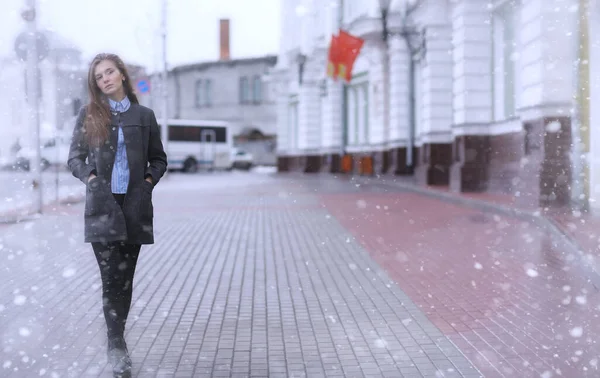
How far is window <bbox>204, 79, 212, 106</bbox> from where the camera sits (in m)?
65.1

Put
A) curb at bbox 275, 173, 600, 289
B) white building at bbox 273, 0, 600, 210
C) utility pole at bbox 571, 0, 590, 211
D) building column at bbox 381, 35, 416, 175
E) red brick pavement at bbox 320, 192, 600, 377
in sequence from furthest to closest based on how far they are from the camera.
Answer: building column at bbox 381, 35, 416, 175
white building at bbox 273, 0, 600, 210
utility pole at bbox 571, 0, 590, 211
curb at bbox 275, 173, 600, 289
red brick pavement at bbox 320, 192, 600, 377

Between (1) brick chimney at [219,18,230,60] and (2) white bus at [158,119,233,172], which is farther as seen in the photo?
(1) brick chimney at [219,18,230,60]

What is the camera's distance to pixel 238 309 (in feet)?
21.5

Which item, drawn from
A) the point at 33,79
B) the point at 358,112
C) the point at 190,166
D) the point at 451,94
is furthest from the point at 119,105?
the point at 190,166

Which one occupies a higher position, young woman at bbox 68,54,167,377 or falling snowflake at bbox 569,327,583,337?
young woman at bbox 68,54,167,377

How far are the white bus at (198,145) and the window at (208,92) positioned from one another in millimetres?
12134

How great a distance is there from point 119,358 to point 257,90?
192ft

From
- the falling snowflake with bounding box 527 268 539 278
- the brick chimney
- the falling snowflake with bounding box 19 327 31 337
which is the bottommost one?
the falling snowflake with bounding box 527 268 539 278

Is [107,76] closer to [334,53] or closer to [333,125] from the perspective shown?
[334,53]

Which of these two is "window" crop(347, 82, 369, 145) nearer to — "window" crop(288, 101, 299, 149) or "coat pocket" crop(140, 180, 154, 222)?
"window" crop(288, 101, 299, 149)

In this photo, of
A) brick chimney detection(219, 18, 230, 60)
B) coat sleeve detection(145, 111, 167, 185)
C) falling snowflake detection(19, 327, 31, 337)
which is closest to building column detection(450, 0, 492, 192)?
falling snowflake detection(19, 327, 31, 337)

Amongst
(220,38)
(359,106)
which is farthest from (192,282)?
(220,38)

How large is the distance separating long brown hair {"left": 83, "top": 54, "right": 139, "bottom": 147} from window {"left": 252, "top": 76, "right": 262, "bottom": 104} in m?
58.1

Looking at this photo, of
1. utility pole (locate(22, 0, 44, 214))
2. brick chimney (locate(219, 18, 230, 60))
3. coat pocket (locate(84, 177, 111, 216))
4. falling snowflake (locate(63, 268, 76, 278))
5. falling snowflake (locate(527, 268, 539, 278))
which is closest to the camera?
coat pocket (locate(84, 177, 111, 216))
